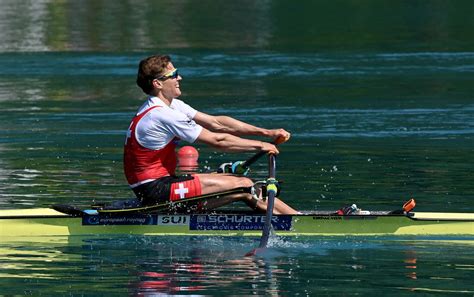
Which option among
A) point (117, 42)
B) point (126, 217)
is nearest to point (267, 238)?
point (126, 217)

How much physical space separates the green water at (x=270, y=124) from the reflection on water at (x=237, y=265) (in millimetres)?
26

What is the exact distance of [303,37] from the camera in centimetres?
3753

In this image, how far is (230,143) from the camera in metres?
12.8

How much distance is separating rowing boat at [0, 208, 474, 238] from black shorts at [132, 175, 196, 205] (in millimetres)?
202

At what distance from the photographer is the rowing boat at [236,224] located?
13.0m

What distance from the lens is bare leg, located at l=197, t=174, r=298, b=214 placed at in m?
12.9

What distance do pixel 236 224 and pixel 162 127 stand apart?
4.01 ft

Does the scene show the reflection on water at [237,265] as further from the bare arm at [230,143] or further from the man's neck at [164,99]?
the man's neck at [164,99]

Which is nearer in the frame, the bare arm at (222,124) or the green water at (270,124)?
the green water at (270,124)

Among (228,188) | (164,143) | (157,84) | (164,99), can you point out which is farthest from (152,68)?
(228,188)

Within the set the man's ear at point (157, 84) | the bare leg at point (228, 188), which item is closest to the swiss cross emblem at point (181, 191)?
the bare leg at point (228, 188)

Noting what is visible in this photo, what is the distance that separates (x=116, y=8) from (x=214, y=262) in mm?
41423

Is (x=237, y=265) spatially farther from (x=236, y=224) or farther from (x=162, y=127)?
(x=162, y=127)

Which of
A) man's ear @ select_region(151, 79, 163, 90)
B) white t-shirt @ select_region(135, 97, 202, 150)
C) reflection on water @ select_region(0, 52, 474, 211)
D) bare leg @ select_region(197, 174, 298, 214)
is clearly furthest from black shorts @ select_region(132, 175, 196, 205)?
reflection on water @ select_region(0, 52, 474, 211)
